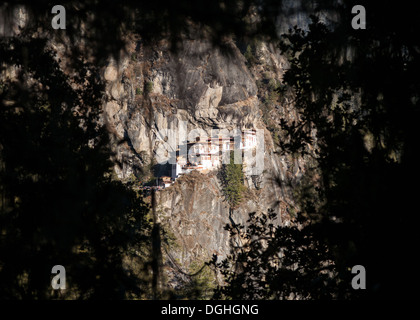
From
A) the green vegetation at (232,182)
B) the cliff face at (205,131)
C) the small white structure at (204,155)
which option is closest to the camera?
the cliff face at (205,131)

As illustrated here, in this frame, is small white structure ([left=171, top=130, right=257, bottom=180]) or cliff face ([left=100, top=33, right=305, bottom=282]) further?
small white structure ([left=171, top=130, right=257, bottom=180])

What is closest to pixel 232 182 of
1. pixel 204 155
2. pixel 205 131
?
pixel 204 155

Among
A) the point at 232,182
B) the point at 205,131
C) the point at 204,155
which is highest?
the point at 205,131

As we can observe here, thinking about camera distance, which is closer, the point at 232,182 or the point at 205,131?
the point at 232,182

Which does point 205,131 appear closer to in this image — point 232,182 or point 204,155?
point 204,155

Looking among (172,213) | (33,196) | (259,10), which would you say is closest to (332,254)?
(259,10)

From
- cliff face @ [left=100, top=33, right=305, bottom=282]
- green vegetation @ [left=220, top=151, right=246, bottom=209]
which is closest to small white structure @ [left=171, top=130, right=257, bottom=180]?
cliff face @ [left=100, top=33, right=305, bottom=282]

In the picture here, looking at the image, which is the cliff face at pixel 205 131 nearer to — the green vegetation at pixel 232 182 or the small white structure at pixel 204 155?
the green vegetation at pixel 232 182

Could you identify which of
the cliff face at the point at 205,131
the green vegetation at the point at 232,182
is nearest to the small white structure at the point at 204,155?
the cliff face at the point at 205,131

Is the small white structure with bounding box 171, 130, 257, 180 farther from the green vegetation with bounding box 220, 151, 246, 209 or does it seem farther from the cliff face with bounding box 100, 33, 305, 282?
the green vegetation with bounding box 220, 151, 246, 209

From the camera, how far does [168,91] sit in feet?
96.7

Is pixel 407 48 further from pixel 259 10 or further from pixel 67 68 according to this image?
pixel 67 68

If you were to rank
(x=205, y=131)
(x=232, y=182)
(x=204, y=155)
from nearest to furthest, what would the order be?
(x=204, y=155) → (x=232, y=182) → (x=205, y=131)
